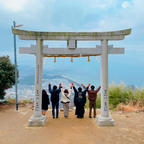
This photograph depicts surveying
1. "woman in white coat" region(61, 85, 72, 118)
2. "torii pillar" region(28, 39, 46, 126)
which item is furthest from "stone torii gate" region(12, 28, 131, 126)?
"woman in white coat" region(61, 85, 72, 118)

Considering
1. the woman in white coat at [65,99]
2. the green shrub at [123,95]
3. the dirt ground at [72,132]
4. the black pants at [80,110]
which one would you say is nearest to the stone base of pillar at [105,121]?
the dirt ground at [72,132]

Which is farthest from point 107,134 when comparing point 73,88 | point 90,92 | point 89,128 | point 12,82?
point 12,82

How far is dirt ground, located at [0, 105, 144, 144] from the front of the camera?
15.9ft

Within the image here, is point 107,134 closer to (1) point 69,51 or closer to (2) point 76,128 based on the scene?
(2) point 76,128

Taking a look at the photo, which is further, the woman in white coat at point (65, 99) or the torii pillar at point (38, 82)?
the woman in white coat at point (65, 99)

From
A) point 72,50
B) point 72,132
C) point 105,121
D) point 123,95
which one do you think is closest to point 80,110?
point 105,121

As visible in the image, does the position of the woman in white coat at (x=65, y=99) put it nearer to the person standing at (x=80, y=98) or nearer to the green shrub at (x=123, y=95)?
the person standing at (x=80, y=98)

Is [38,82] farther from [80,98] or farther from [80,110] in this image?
[80,110]

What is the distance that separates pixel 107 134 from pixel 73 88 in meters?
2.58

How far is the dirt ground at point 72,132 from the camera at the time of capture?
4.83 m

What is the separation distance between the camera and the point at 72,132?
214 inches

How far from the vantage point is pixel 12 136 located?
5246 millimetres

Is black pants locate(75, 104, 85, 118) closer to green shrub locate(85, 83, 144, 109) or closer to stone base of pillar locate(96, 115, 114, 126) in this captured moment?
stone base of pillar locate(96, 115, 114, 126)

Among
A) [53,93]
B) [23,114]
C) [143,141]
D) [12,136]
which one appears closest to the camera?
[143,141]
